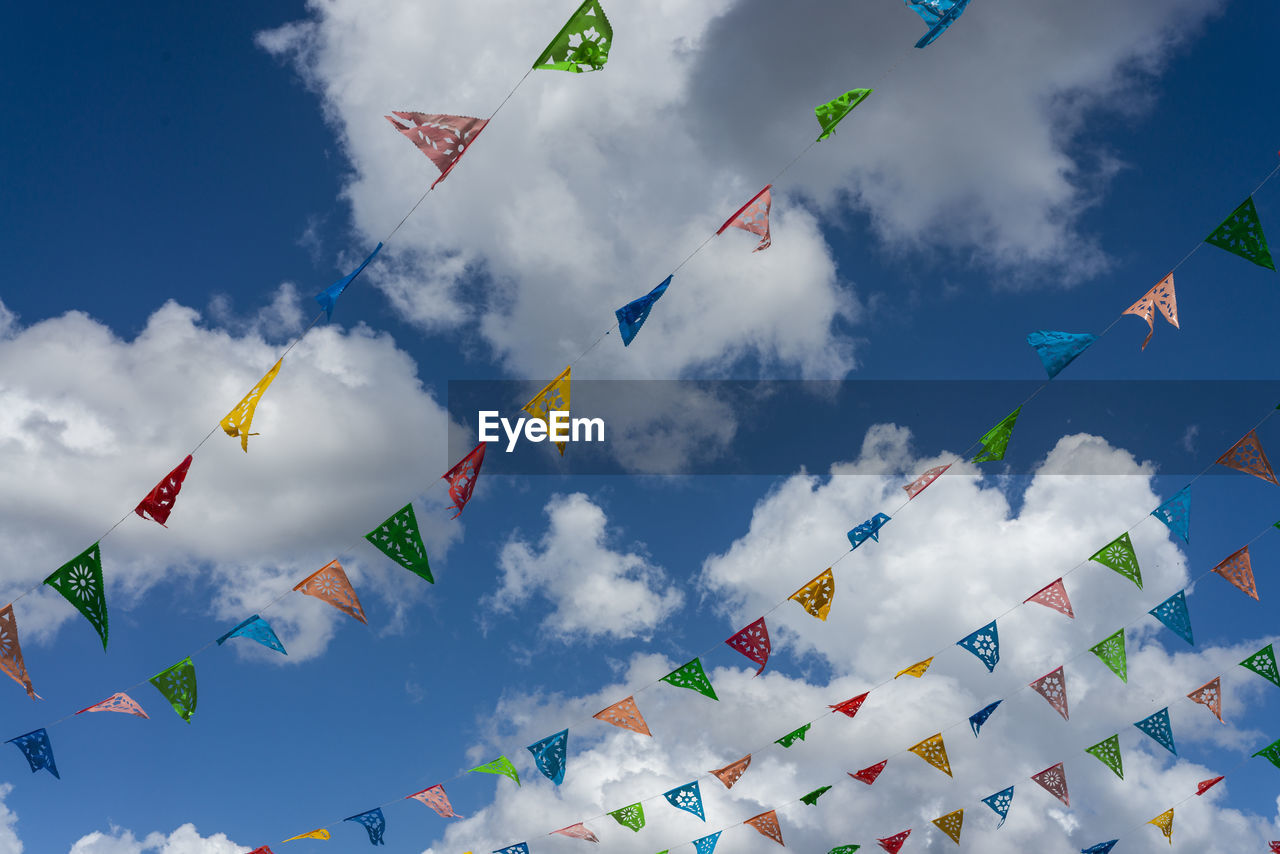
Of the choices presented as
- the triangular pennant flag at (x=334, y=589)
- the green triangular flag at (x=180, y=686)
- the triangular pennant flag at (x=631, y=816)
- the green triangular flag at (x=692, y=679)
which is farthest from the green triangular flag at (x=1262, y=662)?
the green triangular flag at (x=180, y=686)

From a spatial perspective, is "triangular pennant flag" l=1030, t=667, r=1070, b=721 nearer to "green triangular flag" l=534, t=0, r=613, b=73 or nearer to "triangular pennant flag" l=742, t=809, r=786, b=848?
"triangular pennant flag" l=742, t=809, r=786, b=848

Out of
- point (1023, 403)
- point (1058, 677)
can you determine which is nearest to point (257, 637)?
point (1023, 403)

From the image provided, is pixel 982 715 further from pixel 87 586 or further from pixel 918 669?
pixel 87 586

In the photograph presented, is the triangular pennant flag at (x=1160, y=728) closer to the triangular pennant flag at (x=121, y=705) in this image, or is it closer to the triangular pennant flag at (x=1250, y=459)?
the triangular pennant flag at (x=1250, y=459)

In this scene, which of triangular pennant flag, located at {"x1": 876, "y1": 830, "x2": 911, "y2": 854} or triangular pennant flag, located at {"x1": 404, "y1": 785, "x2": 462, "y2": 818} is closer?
triangular pennant flag, located at {"x1": 404, "y1": 785, "x2": 462, "y2": 818}

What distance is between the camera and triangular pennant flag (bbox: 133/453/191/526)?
461 inches

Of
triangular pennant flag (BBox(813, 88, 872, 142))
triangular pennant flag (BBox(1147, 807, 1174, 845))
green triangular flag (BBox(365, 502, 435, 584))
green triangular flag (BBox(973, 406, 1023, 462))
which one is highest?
triangular pennant flag (BBox(813, 88, 872, 142))

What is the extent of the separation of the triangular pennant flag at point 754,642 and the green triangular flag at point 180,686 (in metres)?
9.45

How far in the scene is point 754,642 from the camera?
1677 cm

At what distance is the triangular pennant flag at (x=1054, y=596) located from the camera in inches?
690

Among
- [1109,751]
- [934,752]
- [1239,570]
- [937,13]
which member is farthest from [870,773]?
[937,13]

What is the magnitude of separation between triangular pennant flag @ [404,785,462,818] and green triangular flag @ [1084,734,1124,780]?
1445cm

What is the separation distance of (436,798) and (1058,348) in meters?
14.5

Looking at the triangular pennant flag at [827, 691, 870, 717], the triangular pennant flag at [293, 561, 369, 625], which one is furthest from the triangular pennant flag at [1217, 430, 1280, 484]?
the triangular pennant flag at [293, 561, 369, 625]
